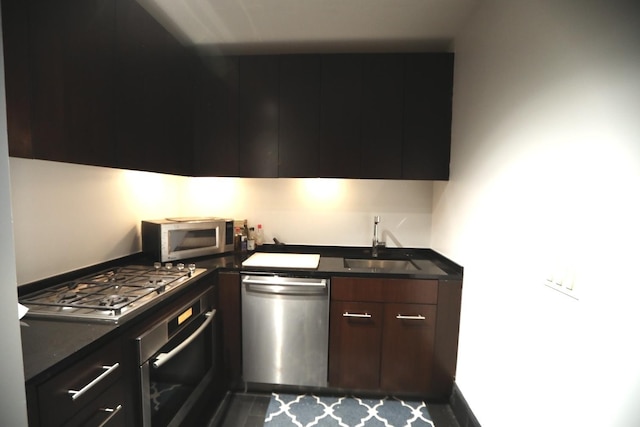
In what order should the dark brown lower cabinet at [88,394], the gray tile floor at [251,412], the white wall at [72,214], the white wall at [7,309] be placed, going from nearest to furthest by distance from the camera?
the white wall at [7,309]
the dark brown lower cabinet at [88,394]
the white wall at [72,214]
the gray tile floor at [251,412]

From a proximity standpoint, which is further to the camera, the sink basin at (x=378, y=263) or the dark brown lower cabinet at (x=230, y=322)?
the sink basin at (x=378, y=263)

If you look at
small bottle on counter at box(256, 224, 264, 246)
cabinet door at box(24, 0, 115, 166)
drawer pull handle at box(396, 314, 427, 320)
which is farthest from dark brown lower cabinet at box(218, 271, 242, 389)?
drawer pull handle at box(396, 314, 427, 320)

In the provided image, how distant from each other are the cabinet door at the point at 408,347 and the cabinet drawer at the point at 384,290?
2.2 inches

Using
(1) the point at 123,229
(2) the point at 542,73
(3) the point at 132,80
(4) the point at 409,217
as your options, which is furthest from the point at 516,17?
(1) the point at 123,229

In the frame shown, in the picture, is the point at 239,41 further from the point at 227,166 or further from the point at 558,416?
the point at 558,416

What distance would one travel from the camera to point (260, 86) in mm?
2074

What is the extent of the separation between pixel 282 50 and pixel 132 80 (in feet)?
3.68

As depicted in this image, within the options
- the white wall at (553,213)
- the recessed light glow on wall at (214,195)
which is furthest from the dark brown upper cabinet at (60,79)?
the white wall at (553,213)

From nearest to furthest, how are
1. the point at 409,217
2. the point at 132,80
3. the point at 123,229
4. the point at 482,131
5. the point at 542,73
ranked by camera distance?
the point at 542,73
the point at 132,80
the point at 482,131
the point at 123,229
the point at 409,217

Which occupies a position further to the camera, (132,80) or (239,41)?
(239,41)

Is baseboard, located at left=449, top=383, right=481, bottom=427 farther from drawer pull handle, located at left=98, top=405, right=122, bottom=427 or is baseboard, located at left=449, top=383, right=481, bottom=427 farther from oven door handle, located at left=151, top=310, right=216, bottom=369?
drawer pull handle, located at left=98, top=405, right=122, bottom=427

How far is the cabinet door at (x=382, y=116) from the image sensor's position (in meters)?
2.01

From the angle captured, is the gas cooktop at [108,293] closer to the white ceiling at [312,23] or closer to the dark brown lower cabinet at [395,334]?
the dark brown lower cabinet at [395,334]

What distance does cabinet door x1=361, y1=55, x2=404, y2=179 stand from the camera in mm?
2008
